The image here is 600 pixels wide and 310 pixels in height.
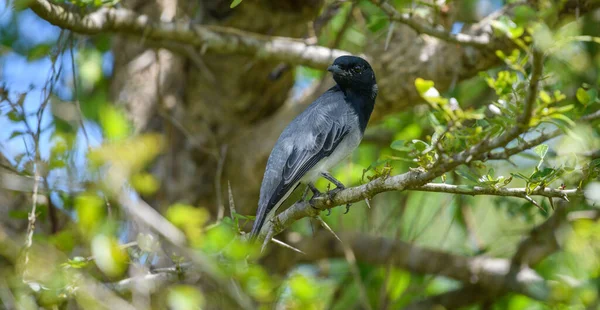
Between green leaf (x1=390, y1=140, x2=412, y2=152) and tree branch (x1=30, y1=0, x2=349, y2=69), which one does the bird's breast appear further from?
green leaf (x1=390, y1=140, x2=412, y2=152)

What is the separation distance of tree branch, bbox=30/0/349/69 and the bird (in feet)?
1.74

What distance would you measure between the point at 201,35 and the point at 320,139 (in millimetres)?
1348

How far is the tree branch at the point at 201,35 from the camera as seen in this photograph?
4332mm

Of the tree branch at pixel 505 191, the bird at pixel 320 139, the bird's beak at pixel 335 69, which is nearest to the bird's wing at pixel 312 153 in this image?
the bird at pixel 320 139

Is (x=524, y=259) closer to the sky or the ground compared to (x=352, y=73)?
closer to the ground

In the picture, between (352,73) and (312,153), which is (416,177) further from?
(352,73)

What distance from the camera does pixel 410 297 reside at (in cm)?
606

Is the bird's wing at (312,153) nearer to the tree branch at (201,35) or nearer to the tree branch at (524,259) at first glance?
the tree branch at (201,35)

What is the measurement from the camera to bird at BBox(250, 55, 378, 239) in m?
4.20

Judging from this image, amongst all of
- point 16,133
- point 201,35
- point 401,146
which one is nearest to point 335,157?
point 201,35

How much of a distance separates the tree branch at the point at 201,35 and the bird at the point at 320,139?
1.74ft

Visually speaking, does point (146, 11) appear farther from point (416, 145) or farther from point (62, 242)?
point (416, 145)

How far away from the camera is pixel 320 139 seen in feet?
14.4

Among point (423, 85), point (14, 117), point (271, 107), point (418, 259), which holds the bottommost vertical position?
point (418, 259)
